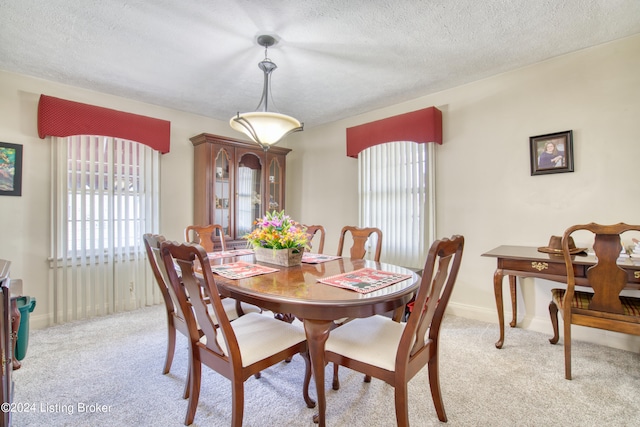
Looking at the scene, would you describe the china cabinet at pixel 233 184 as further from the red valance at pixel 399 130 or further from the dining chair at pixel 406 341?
the dining chair at pixel 406 341

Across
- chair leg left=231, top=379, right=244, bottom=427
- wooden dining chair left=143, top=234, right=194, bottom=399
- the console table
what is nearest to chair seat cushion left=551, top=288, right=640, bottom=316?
the console table

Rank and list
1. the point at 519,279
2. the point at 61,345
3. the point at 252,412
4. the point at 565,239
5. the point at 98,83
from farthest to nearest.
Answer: the point at 98,83, the point at 519,279, the point at 61,345, the point at 565,239, the point at 252,412

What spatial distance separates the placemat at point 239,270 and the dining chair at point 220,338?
176 millimetres

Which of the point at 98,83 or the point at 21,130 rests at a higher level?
the point at 98,83

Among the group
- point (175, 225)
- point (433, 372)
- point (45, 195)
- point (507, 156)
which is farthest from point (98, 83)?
point (507, 156)

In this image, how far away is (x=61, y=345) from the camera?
2400 mm

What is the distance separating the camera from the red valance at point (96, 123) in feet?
9.13

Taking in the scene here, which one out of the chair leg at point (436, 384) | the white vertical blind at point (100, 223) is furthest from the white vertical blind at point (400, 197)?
the white vertical blind at point (100, 223)

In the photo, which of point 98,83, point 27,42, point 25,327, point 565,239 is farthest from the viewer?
point 98,83

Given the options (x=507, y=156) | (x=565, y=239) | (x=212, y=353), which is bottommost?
(x=212, y=353)

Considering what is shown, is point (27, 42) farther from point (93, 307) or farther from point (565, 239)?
point (565, 239)

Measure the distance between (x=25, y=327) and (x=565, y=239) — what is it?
11.9 ft

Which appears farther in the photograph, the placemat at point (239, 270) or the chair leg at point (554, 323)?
the chair leg at point (554, 323)

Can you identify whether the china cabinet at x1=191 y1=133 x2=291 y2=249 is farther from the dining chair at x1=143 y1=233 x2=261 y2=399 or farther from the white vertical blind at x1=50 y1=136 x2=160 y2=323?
the dining chair at x1=143 y1=233 x2=261 y2=399
